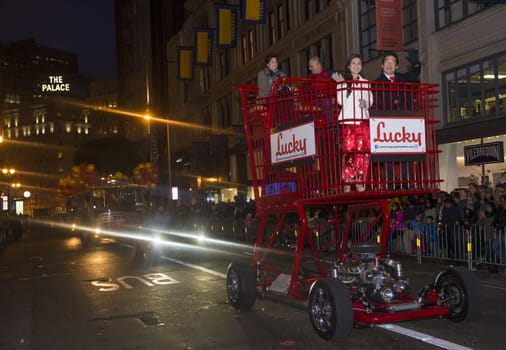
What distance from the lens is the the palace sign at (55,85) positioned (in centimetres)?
11606

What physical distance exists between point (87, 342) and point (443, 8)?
61.5 feet

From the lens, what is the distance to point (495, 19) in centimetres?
1933

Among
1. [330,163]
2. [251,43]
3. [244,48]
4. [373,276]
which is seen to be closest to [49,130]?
[244,48]

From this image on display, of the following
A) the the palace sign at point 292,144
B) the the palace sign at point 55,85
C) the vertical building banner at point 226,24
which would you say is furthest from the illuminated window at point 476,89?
the the palace sign at point 55,85

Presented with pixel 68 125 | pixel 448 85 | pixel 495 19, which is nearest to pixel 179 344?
pixel 495 19

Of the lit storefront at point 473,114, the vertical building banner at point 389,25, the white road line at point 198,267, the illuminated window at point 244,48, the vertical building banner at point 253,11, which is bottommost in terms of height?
the white road line at point 198,267

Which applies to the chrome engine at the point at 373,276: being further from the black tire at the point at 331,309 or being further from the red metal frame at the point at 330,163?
the black tire at the point at 331,309

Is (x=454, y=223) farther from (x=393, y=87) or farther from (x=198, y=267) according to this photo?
(x=393, y=87)

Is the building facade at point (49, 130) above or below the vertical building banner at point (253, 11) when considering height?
above

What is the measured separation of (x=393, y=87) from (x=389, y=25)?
50.9 ft

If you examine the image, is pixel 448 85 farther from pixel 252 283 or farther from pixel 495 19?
pixel 252 283

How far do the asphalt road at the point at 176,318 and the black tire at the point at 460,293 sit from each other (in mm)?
230

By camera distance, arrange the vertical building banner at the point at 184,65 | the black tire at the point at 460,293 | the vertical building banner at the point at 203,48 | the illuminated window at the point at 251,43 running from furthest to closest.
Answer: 1. the illuminated window at the point at 251,43
2. the vertical building banner at the point at 184,65
3. the vertical building banner at the point at 203,48
4. the black tire at the point at 460,293

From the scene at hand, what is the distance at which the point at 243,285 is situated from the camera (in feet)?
27.5
